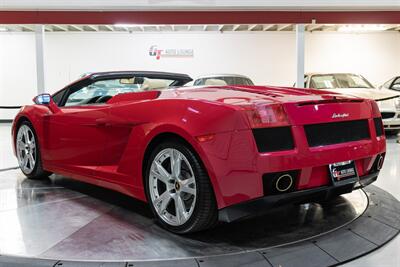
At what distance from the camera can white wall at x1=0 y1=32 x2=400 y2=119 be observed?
13.2 m

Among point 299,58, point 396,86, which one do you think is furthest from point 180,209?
point 396,86

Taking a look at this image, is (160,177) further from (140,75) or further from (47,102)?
(47,102)

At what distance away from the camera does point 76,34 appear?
13.3 meters

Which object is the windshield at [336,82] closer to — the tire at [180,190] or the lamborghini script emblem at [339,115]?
the lamborghini script emblem at [339,115]

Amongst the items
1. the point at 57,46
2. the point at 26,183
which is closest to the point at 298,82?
the point at 26,183

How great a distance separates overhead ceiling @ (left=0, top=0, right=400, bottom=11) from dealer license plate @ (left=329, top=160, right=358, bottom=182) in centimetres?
696

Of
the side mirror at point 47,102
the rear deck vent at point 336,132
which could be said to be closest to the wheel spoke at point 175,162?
the rear deck vent at point 336,132

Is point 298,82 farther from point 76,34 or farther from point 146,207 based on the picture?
point 76,34

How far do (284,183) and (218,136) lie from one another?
0.45m

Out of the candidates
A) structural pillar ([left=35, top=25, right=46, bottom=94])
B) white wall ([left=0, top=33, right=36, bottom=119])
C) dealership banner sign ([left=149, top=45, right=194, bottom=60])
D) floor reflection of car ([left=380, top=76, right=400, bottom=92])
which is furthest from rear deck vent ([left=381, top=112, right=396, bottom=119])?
white wall ([left=0, top=33, right=36, bottom=119])

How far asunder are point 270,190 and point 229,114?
471 millimetres

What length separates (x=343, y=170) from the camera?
8.08 feet

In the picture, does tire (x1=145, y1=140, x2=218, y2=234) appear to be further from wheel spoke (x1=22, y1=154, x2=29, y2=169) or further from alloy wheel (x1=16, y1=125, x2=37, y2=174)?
wheel spoke (x1=22, y1=154, x2=29, y2=169)

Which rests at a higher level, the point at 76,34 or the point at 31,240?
the point at 76,34
